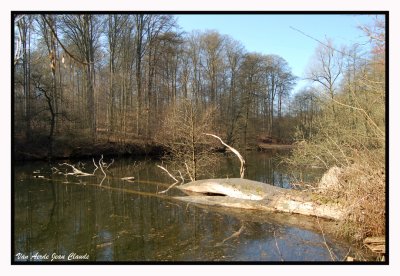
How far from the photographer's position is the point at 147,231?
7.78 m

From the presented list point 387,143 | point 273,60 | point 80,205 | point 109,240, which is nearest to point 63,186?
point 80,205

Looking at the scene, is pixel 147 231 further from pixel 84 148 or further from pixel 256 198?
pixel 84 148

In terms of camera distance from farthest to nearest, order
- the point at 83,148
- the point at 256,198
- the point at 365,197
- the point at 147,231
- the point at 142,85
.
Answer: the point at 142,85
the point at 83,148
the point at 256,198
the point at 147,231
the point at 365,197

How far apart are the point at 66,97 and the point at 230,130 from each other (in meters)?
15.4

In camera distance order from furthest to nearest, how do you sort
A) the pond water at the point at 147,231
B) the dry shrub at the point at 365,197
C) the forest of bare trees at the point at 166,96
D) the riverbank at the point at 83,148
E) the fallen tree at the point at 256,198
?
the riverbank at the point at 83,148 → the forest of bare trees at the point at 166,96 → the fallen tree at the point at 256,198 → the pond water at the point at 147,231 → the dry shrub at the point at 365,197

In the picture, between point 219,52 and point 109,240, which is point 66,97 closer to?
point 219,52

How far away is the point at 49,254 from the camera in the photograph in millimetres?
6184

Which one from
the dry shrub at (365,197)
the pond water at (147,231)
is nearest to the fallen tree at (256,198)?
the pond water at (147,231)

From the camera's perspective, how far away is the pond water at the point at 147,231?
246 inches

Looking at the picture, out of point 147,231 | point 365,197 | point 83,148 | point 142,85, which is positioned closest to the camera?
point 365,197

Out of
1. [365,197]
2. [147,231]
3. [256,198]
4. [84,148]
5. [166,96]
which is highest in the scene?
[166,96]

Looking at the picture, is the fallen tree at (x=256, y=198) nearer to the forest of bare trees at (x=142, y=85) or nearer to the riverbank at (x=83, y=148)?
the forest of bare trees at (x=142, y=85)

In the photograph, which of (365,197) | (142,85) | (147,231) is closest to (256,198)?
(147,231)

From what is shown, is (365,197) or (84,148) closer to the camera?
(365,197)
